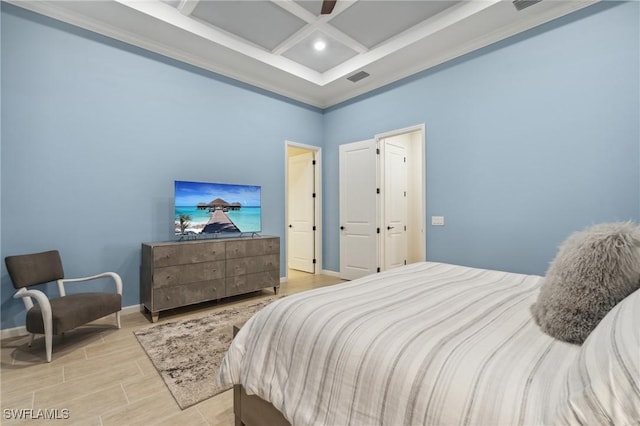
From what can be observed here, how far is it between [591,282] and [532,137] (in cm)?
276

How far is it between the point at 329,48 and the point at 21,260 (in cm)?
414

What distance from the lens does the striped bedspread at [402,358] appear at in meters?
0.76

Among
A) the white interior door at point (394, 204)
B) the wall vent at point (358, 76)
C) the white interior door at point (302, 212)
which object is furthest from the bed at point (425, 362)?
the white interior door at point (302, 212)

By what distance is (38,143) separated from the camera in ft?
9.20

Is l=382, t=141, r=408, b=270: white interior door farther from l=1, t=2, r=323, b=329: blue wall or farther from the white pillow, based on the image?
the white pillow

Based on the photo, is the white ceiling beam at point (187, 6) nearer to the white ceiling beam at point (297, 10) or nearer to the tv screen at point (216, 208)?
the white ceiling beam at point (297, 10)

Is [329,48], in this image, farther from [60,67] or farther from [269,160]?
[60,67]

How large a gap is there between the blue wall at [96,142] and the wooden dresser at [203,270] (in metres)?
0.51

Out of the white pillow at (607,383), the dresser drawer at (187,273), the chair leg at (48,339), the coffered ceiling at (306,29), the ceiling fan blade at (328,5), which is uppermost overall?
the coffered ceiling at (306,29)

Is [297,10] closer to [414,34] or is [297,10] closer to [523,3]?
[414,34]

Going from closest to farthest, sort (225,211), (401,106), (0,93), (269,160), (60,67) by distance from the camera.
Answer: (0,93) < (60,67) < (225,211) < (401,106) < (269,160)

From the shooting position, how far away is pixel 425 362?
875 millimetres

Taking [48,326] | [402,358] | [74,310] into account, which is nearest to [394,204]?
[402,358]

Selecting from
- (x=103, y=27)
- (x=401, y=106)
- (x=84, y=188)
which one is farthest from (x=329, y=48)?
(x=84, y=188)
